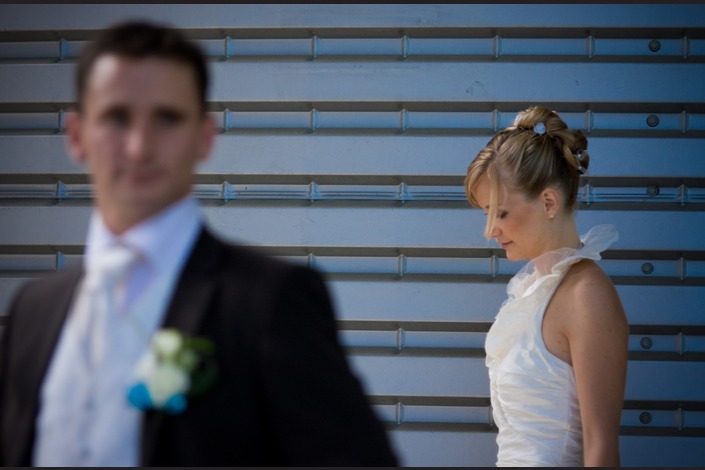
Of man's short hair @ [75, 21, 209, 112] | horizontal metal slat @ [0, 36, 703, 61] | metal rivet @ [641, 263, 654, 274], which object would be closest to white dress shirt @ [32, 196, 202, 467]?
man's short hair @ [75, 21, 209, 112]

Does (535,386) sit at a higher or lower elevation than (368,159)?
lower

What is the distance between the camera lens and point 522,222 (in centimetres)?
386

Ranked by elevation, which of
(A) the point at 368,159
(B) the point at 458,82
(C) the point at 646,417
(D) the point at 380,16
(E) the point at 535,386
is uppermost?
(D) the point at 380,16

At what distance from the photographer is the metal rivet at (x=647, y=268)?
16.3ft

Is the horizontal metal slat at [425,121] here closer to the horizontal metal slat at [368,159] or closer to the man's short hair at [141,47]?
the horizontal metal slat at [368,159]

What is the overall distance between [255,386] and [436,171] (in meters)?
3.36

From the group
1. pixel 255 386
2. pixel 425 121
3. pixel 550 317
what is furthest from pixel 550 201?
pixel 255 386

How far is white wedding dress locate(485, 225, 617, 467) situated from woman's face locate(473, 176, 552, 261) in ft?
0.22

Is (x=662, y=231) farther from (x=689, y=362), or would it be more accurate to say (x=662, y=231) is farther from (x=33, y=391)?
(x=33, y=391)

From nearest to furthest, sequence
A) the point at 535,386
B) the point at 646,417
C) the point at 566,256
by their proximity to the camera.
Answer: the point at 535,386, the point at 566,256, the point at 646,417

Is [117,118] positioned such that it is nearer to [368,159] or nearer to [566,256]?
[566,256]

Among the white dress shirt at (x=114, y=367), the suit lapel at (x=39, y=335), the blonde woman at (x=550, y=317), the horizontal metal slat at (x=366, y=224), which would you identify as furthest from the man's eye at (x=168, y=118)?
the horizontal metal slat at (x=366, y=224)

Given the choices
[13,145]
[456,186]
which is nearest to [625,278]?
[456,186]

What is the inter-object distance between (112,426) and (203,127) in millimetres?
539
